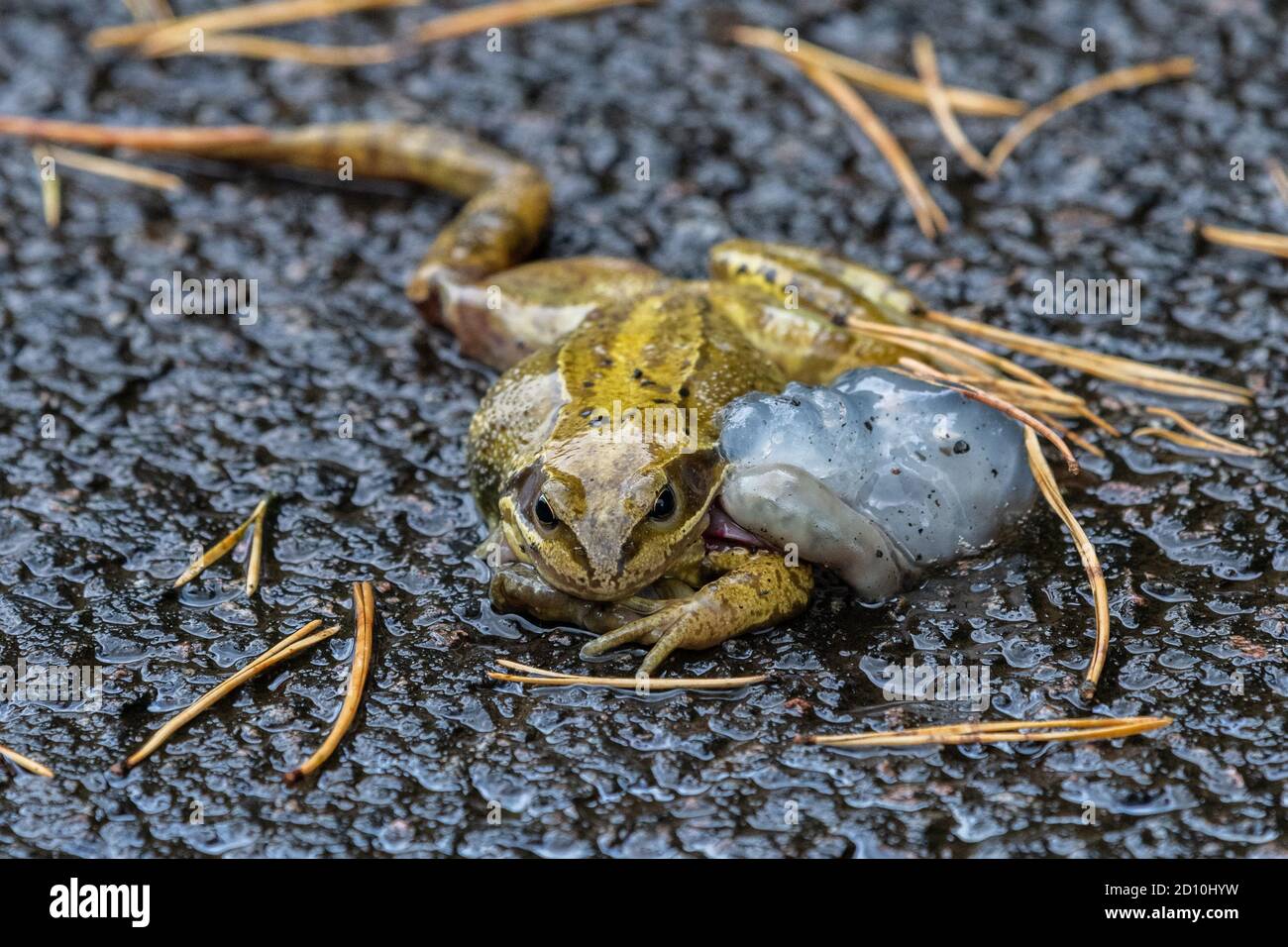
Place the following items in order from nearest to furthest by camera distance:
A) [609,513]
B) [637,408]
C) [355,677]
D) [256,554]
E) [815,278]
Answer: [609,513] → [355,677] → [637,408] → [256,554] → [815,278]

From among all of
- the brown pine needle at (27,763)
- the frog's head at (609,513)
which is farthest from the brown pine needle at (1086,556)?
the brown pine needle at (27,763)

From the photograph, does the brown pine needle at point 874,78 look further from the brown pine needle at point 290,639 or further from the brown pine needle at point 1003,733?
the brown pine needle at point 290,639

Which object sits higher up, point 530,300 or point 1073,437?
point 530,300

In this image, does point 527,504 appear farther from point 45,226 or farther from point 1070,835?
point 45,226

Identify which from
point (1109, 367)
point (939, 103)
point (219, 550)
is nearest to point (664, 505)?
point (219, 550)

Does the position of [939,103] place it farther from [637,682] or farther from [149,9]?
[149,9]
